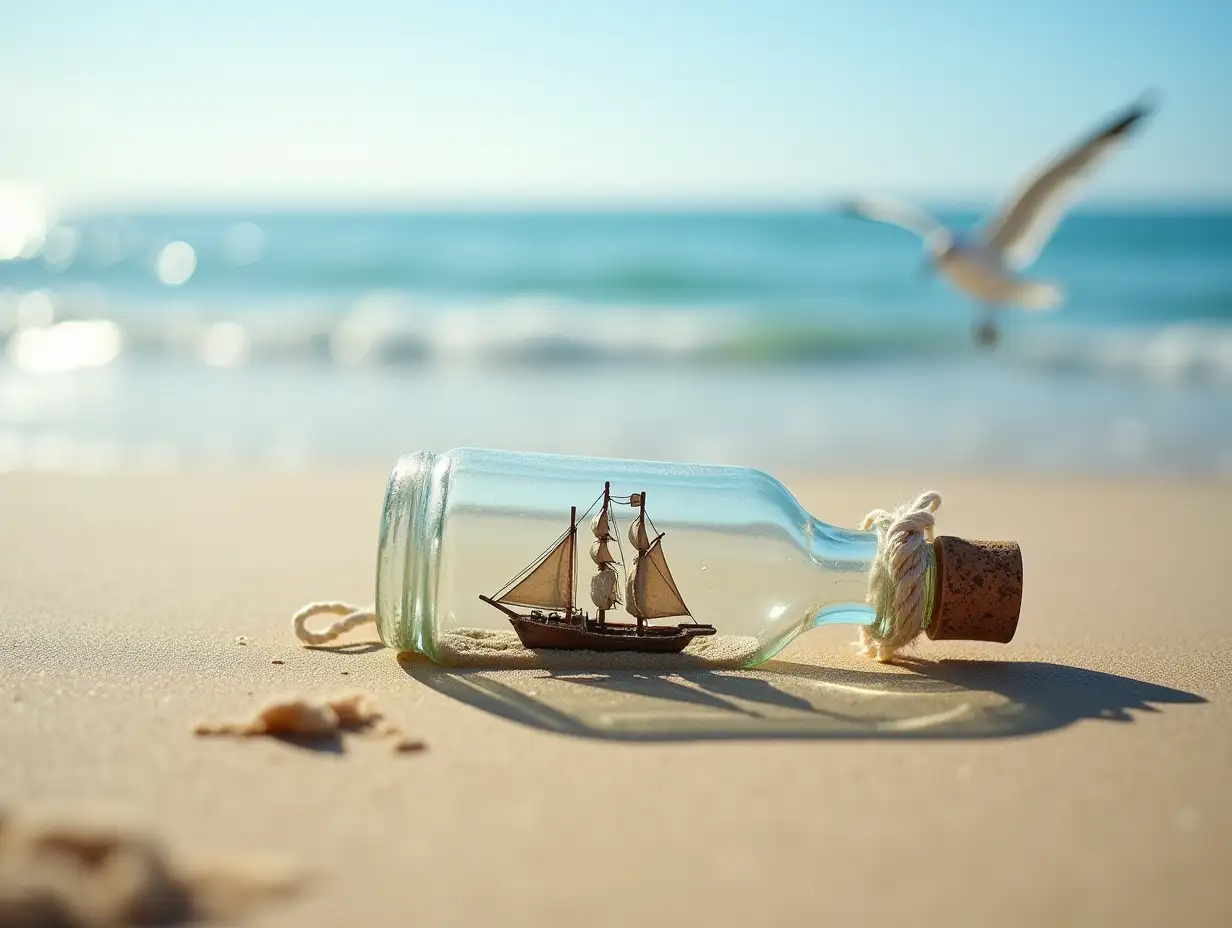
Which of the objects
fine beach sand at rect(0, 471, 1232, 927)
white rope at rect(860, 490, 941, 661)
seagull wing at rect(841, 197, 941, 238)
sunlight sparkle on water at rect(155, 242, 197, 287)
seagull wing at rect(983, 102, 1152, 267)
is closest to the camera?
fine beach sand at rect(0, 471, 1232, 927)

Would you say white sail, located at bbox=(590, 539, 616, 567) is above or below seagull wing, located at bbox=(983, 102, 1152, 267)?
below

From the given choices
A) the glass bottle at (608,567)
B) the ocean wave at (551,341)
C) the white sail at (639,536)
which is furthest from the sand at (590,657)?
the ocean wave at (551,341)

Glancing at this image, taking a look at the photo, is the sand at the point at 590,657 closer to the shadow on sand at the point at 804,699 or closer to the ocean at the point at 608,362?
the shadow on sand at the point at 804,699

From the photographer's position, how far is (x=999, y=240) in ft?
20.2

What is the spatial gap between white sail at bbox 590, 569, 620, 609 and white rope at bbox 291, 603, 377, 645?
468mm

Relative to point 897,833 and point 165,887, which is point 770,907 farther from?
point 165,887

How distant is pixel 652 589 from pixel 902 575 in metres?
0.46

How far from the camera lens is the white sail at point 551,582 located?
220 centimetres

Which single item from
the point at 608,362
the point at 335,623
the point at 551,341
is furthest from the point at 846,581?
the point at 551,341

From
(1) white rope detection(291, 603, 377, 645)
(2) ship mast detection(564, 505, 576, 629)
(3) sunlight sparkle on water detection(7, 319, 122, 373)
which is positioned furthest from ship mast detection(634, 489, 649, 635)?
(3) sunlight sparkle on water detection(7, 319, 122, 373)

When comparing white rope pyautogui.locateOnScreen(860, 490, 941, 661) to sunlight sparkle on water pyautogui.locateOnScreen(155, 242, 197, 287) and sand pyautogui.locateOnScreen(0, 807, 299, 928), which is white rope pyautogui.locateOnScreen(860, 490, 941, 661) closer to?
sand pyautogui.locateOnScreen(0, 807, 299, 928)

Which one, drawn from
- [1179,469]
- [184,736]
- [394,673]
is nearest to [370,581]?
[394,673]

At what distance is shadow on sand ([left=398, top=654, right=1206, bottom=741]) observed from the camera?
1942 millimetres

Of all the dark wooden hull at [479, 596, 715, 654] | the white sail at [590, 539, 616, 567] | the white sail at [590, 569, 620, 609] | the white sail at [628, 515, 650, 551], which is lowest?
the dark wooden hull at [479, 596, 715, 654]
